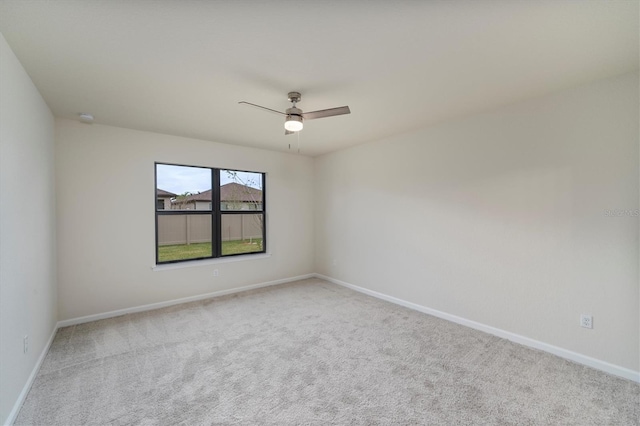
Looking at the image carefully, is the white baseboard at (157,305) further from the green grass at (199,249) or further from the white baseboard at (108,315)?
the green grass at (199,249)

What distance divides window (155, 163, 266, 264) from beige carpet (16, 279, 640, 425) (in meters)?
1.23

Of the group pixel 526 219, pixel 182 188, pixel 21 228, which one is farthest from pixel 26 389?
pixel 526 219

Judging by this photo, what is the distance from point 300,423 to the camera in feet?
5.92

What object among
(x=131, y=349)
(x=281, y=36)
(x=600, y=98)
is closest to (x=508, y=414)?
(x=600, y=98)

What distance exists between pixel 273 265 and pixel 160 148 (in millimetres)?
2662

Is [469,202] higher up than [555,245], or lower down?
higher up

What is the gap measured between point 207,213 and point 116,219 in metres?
1.22

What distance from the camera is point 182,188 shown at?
4285mm

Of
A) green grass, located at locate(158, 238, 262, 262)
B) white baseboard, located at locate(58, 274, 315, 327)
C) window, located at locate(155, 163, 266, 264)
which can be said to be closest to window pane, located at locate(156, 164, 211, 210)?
window, located at locate(155, 163, 266, 264)

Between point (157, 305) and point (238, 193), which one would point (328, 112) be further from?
point (157, 305)

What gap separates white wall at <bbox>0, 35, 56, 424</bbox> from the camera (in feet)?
5.86

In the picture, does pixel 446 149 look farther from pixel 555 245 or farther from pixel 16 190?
pixel 16 190

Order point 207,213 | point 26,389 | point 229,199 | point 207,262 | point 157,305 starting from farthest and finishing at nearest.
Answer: point 229,199, point 207,213, point 207,262, point 157,305, point 26,389

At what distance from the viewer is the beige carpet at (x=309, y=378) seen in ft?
6.17
